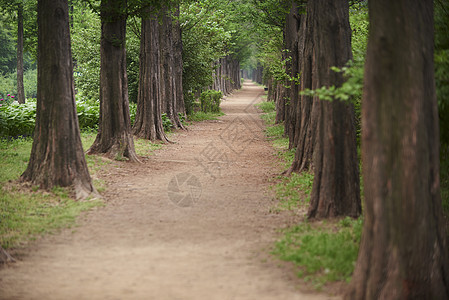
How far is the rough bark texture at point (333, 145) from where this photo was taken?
734 cm

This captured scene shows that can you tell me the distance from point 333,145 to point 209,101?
23700 millimetres

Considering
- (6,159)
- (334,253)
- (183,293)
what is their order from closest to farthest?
1. (183,293)
2. (334,253)
3. (6,159)

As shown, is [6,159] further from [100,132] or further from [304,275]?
Result: [304,275]

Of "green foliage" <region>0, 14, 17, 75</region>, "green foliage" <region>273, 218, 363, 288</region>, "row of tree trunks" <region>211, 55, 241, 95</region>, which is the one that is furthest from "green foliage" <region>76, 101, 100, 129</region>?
"green foliage" <region>0, 14, 17, 75</region>

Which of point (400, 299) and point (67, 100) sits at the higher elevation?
point (67, 100)

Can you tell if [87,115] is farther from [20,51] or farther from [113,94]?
[20,51]

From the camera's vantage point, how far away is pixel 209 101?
1209 inches

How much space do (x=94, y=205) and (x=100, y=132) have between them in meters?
4.95

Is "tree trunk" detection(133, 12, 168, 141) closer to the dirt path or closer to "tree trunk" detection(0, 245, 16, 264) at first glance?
the dirt path

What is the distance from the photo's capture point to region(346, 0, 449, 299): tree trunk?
4355 mm

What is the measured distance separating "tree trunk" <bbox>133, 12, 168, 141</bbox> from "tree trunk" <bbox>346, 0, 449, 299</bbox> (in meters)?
12.9

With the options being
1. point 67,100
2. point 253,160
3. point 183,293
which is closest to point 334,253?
point 183,293

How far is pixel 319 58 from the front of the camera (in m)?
7.64

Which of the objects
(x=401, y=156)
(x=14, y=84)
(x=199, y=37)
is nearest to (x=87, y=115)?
(x=199, y=37)
